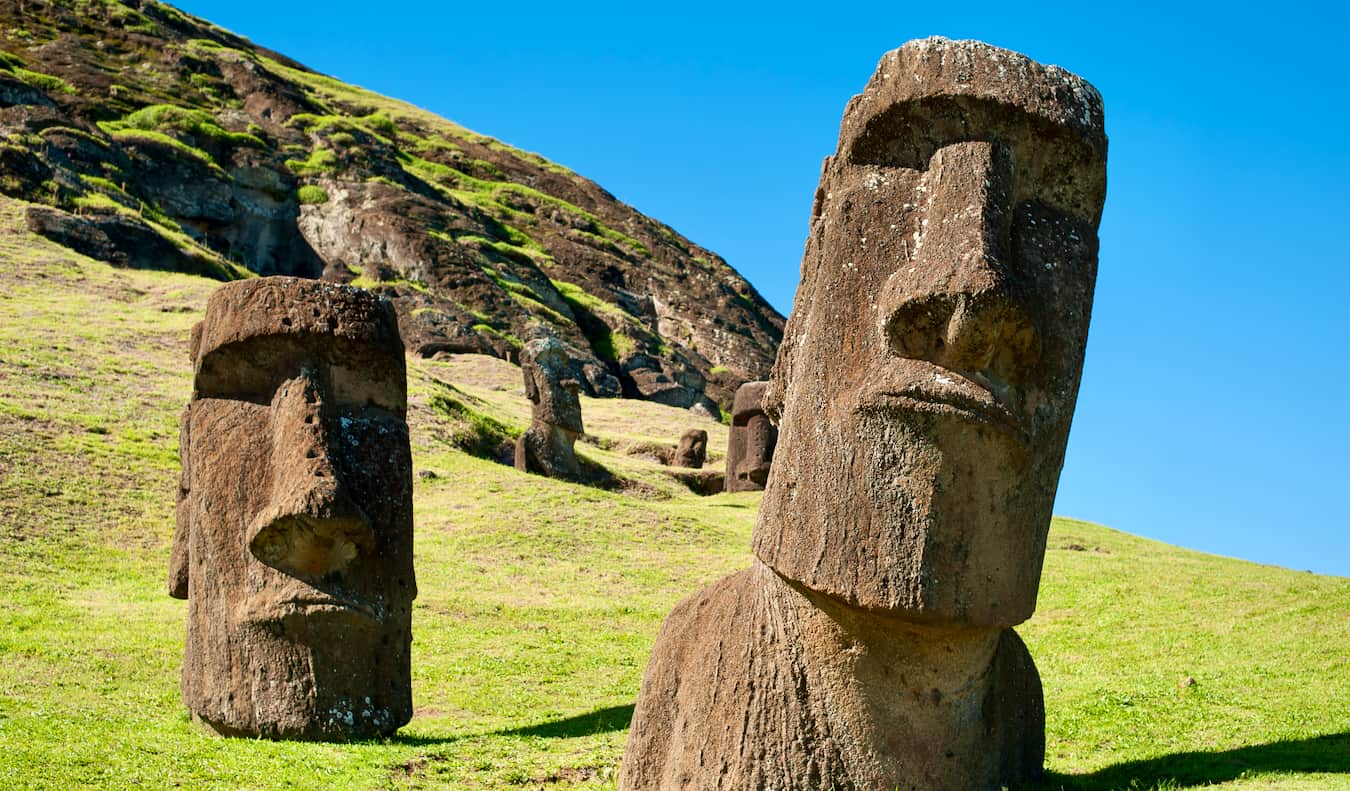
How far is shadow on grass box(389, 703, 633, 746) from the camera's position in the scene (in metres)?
9.82

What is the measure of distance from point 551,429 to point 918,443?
75.3 feet

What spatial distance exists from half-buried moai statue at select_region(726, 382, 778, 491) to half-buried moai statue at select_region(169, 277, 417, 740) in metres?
18.5

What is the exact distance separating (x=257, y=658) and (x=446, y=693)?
325 cm

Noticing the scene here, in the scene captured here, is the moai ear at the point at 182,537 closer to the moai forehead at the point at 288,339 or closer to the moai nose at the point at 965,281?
the moai forehead at the point at 288,339

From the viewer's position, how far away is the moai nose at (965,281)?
5.61 m

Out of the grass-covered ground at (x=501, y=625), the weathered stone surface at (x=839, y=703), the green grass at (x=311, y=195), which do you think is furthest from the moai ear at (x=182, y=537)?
the green grass at (x=311, y=195)

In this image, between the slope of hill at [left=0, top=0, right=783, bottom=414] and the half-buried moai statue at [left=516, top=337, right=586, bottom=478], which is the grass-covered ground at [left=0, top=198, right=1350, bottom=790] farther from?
the slope of hill at [left=0, top=0, right=783, bottom=414]

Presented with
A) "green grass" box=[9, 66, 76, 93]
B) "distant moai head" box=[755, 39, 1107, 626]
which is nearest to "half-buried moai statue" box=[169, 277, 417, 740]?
"distant moai head" box=[755, 39, 1107, 626]

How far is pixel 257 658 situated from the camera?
9.34 m

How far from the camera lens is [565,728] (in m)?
10.6

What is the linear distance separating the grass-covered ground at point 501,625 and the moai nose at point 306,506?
118 cm

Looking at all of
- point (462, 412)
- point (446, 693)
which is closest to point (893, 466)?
point (446, 693)

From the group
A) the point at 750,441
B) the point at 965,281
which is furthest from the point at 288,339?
the point at 750,441

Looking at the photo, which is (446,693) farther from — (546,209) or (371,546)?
(546,209)
